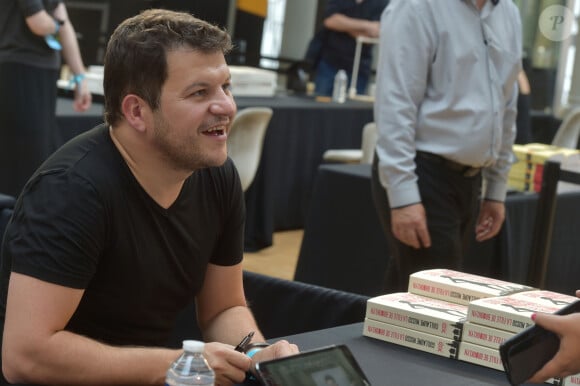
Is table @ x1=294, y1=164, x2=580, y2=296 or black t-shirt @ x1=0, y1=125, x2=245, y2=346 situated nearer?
black t-shirt @ x1=0, y1=125, x2=245, y2=346

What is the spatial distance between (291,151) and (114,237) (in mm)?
4232

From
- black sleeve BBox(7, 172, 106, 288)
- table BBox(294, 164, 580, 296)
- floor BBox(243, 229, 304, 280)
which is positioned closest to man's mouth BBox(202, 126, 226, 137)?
black sleeve BBox(7, 172, 106, 288)

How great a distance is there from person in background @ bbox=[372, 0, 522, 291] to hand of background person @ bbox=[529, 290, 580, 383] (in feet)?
4.58

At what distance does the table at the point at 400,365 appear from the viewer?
70.4 inches

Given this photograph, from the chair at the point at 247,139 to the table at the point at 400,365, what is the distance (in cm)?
306

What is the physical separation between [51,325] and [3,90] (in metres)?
2.70

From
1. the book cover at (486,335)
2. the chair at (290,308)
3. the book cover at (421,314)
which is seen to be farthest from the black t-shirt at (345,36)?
the book cover at (486,335)

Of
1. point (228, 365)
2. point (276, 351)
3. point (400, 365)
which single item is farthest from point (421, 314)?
point (228, 365)

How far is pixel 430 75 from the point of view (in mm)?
2855

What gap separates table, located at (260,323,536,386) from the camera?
5.86 feet

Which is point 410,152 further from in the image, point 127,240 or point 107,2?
point 107,2

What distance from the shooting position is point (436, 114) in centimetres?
284

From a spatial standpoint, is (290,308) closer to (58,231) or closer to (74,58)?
(58,231)

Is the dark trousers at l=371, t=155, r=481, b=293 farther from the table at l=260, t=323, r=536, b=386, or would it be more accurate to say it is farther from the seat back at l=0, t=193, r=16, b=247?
the seat back at l=0, t=193, r=16, b=247
